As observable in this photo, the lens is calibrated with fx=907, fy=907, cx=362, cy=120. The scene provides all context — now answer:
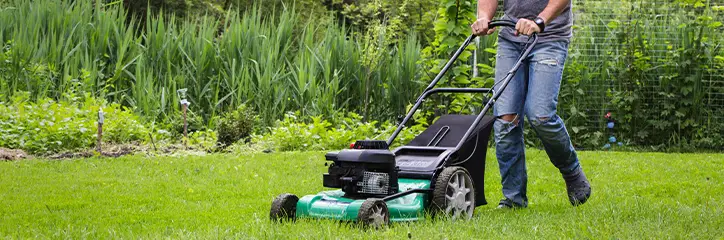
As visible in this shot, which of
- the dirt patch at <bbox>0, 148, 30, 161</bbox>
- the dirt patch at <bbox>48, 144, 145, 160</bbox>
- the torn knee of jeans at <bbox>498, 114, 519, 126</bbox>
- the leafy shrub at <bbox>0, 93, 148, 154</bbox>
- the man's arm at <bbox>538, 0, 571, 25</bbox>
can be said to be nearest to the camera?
the man's arm at <bbox>538, 0, 571, 25</bbox>

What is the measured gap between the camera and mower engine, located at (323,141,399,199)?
12.5 feet

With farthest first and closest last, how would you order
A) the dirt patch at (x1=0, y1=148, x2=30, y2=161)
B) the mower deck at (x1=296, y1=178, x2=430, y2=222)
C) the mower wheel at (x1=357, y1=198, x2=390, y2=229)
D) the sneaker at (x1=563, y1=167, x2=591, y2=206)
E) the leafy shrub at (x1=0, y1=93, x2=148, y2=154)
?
1. the leafy shrub at (x1=0, y1=93, x2=148, y2=154)
2. the dirt patch at (x1=0, y1=148, x2=30, y2=161)
3. the sneaker at (x1=563, y1=167, x2=591, y2=206)
4. the mower deck at (x1=296, y1=178, x2=430, y2=222)
5. the mower wheel at (x1=357, y1=198, x2=390, y2=229)

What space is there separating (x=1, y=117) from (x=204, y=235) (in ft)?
15.3

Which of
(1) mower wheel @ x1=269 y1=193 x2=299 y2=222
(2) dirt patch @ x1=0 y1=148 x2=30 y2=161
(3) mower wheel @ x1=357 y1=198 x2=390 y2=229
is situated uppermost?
(3) mower wheel @ x1=357 y1=198 x2=390 y2=229

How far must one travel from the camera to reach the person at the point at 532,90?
4.36 meters

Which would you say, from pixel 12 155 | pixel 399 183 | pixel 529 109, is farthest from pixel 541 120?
pixel 12 155

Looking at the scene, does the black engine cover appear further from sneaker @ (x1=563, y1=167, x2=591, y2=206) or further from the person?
sneaker @ (x1=563, y1=167, x2=591, y2=206)

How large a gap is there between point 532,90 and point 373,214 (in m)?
1.17

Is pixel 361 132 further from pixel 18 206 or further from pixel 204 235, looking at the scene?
pixel 204 235

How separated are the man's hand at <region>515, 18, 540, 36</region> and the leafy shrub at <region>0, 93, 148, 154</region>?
14.1 ft

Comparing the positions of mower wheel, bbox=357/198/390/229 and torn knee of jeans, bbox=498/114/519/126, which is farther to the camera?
torn knee of jeans, bbox=498/114/519/126

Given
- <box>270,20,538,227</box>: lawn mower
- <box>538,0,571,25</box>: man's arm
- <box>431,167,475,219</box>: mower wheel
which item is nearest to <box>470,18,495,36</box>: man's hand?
<box>270,20,538,227</box>: lawn mower

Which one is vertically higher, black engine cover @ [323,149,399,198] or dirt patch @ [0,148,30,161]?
black engine cover @ [323,149,399,198]

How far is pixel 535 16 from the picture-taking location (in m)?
4.57
